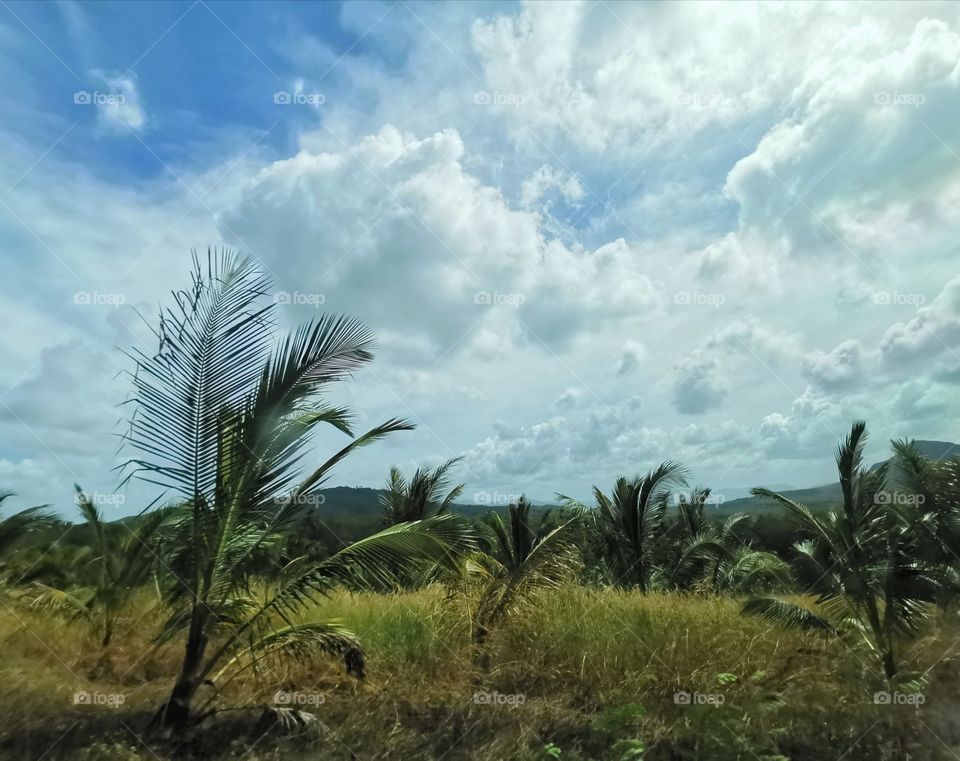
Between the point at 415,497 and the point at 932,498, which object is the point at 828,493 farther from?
the point at 415,497

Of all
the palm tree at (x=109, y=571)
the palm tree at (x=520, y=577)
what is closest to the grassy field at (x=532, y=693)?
the palm tree at (x=520, y=577)

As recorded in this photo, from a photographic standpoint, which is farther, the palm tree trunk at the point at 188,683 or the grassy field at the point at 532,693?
the palm tree trunk at the point at 188,683

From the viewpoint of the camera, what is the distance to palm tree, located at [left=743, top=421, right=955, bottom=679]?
7.57m

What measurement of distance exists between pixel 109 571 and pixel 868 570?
976cm

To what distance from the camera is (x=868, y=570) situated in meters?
7.71

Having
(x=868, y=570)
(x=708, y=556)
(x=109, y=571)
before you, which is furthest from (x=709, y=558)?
(x=109, y=571)

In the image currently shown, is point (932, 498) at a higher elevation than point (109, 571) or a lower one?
higher

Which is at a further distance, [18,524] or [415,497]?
[415,497]

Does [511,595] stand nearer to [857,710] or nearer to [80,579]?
[857,710]

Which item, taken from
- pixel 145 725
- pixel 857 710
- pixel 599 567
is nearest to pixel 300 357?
pixel 145 725

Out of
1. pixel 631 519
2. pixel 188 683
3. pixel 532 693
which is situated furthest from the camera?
pixel 631 519

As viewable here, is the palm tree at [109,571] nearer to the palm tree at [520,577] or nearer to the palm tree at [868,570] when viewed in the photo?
the palm tree at [520,577]

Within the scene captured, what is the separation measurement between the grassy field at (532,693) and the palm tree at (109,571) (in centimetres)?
42

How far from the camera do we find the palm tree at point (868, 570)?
24.8 ft
